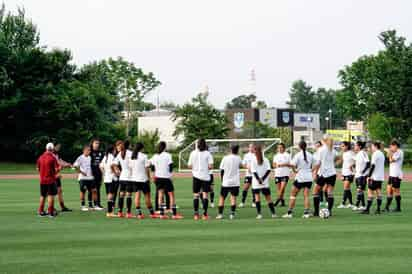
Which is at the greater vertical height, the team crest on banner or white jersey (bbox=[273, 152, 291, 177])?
the team crest on banner

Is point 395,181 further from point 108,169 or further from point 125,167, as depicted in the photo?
point 108,169

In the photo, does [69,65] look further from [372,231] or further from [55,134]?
[372,231]

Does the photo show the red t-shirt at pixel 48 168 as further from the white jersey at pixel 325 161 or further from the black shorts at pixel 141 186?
the white jersey at pixel 325 161

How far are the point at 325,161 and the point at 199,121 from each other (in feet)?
192

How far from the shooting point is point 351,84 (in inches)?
4087

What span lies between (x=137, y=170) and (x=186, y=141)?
58.7 meters

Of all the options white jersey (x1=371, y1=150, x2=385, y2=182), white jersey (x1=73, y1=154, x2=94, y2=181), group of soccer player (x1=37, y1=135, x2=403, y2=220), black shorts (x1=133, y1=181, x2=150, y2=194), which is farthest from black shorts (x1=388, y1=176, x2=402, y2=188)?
white jersey (x1=73, y1=154, x2=94, y2=181)

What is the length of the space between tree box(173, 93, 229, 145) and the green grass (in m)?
57.6

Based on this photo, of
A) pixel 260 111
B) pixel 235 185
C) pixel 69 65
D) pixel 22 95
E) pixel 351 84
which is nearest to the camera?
pixel 235 185

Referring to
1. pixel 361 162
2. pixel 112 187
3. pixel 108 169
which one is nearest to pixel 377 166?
pixel 361 162

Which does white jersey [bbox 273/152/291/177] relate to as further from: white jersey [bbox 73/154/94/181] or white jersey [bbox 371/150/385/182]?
white jersey [bbox 73/154/94/181]

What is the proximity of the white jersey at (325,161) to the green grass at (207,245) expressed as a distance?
1.28 m

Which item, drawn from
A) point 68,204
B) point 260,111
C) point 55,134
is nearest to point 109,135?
point 55,134

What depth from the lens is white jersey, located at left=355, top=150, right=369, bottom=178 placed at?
23.4m
